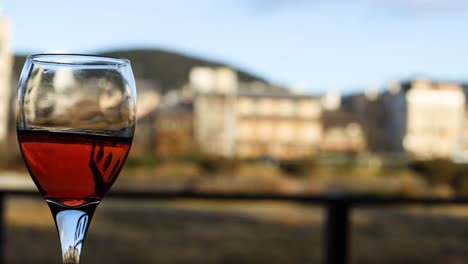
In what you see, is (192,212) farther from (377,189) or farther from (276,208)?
(377,189)

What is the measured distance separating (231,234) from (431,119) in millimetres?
46360

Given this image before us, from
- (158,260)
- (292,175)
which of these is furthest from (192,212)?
(292,175)

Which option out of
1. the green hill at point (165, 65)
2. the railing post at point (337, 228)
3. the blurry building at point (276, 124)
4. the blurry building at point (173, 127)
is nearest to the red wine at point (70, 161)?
the railing post at point (337, 228)

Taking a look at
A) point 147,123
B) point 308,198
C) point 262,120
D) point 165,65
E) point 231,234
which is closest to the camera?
point 308,198

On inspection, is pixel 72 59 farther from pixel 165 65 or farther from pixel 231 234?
pixel 165 65

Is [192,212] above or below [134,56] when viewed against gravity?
below

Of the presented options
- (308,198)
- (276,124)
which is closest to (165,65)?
(276,124)

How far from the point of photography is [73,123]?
81 cm

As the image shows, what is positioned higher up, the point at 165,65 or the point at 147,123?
the point at 165,65

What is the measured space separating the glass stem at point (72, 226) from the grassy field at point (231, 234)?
7294 millimetres

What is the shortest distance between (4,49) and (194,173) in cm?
2160

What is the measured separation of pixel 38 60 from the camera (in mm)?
802

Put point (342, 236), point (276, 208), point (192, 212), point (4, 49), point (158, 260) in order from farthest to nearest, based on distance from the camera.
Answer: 1. point (4, 49)
2. point (276, 208)
3. point (192, 212)
4. point (158, 260)
5. point (342, 236)

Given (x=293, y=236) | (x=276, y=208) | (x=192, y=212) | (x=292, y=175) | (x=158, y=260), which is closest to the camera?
(x=158, y=260)
